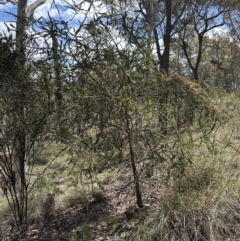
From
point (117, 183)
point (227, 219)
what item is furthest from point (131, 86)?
point (117, 183)

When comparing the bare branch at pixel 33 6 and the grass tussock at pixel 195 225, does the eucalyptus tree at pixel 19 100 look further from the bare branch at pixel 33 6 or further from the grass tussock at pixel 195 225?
the bare branch at pixel 33 6

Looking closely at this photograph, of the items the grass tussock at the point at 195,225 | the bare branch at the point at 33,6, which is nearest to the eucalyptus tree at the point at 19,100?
the grass tussock at the point at 195,225

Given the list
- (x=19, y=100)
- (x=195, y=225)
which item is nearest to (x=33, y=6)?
(x=19, y=100)

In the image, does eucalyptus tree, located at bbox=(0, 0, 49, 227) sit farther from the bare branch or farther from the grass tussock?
the bare branch

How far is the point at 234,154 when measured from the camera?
4.39 metres

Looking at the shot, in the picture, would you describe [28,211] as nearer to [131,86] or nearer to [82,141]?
[82,141]

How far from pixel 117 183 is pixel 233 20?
16.7m

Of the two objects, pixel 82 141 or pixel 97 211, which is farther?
pixel 97 211

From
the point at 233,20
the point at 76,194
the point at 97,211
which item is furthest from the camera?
the point at 233,20

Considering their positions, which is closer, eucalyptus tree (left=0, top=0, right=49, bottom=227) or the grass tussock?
the grass tussock

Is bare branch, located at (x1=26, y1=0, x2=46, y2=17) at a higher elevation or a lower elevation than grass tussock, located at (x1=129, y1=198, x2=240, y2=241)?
higher

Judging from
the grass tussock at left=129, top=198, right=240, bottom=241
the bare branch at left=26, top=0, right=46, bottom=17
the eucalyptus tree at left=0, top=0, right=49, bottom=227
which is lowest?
the grass tussock at left=129, top=198, right=240, bottom=241

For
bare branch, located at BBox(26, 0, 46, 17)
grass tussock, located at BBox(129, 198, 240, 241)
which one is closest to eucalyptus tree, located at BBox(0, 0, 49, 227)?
grass tussock, located at BBox(129, 198, 240, 241)

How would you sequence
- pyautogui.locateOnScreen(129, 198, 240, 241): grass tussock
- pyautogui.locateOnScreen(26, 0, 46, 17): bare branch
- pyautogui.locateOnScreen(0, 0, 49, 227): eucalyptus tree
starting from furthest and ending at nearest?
pyautogui.locateOnScreen(26, 0, 46, 17): bare branch, pyautogui.locateOnScreen(0, 0, 49, 227): eucalyptus tree, pyautogui.locateOnScreen(129, 198, 240, 241): grass tussock
